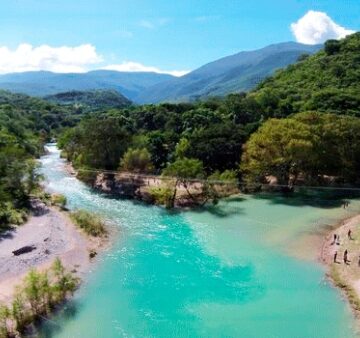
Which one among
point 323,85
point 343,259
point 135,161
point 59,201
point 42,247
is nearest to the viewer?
point 343,259

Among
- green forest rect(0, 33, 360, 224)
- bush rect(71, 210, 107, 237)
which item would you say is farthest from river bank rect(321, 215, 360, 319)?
bush rect(71, 210, 107, 237)

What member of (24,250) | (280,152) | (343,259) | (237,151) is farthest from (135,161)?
(343,259)

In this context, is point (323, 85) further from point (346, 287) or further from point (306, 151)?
point (346, 287)

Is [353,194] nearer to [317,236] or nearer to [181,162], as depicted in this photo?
[317,236]

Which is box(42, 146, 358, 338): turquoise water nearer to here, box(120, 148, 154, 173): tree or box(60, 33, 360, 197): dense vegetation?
box(60, 33, 360, 197): dense vegetation

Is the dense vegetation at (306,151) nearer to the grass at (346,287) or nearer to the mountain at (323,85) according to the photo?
the mountain at (323,85)

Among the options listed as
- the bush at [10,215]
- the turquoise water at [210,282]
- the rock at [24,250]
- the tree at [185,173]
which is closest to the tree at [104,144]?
the tree at [185,173]
